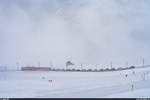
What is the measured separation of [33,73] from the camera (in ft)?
8.22

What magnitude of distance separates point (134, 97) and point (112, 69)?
0.63 metres

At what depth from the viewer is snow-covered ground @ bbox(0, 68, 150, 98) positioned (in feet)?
6.87

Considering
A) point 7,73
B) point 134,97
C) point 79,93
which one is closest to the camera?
point 134,97

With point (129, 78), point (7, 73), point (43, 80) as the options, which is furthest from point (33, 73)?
point (129, 78)

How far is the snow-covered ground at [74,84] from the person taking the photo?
209 centimetres

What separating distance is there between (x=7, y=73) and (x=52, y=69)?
2.61 feet

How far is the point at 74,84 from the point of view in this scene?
2.33 metres

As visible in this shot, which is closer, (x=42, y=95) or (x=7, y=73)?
(x=42, y=95)

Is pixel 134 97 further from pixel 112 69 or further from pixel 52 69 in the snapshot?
pixel 52 69

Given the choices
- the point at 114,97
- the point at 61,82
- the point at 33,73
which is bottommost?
the point at 114,97

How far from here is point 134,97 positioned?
6.51 feet

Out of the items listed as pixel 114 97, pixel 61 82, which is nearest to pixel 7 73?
pixel 61 82

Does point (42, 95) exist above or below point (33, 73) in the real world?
below

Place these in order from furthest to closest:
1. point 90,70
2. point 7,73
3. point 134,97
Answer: point 90,70 < point 7,73 < point 134,97
